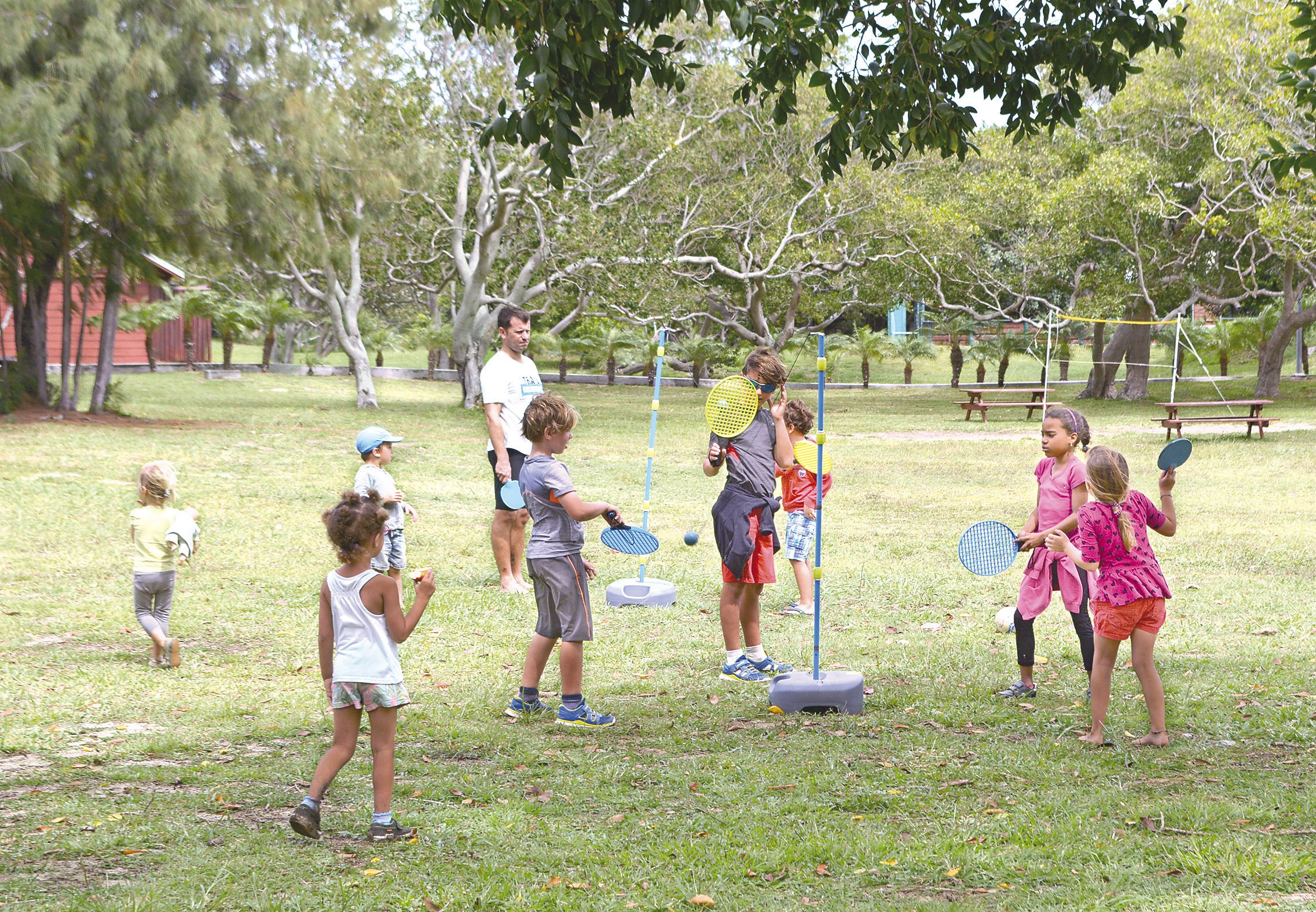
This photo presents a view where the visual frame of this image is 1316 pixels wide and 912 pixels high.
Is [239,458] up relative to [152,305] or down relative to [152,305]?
down

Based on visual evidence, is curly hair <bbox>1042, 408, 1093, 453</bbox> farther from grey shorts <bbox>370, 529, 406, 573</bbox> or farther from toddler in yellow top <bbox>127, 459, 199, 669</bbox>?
toddler in yellow top <bbox>127, 459, 199, 669</bbox>

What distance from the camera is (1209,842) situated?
13.8 ft

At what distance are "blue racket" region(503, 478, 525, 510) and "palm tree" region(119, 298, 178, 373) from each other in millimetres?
31242

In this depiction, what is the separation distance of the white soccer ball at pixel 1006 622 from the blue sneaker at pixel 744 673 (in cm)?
186

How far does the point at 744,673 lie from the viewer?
6.82m

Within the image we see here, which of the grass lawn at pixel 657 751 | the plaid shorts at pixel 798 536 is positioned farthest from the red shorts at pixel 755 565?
the plaid shorts at pixel 798 536

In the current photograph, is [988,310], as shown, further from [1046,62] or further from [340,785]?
[340,785]

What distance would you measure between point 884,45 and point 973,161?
39420mm

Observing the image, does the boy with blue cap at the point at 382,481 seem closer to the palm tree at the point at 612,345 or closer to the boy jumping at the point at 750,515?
the boy jumping at the point at 750,515

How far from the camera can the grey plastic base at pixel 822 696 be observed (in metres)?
6.13

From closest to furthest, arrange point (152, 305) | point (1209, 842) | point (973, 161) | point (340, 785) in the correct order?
point (1209, 842), point (340, 785), point (152, 305), point (973, 161)

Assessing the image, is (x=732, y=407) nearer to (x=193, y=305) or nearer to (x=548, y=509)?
(x=548, y=509)

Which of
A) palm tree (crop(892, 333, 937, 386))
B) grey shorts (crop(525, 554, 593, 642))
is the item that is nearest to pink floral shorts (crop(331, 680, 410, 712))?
grey shorts (crop(525, 554, 593, 642))

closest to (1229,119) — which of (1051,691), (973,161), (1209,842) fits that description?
(973,161)
